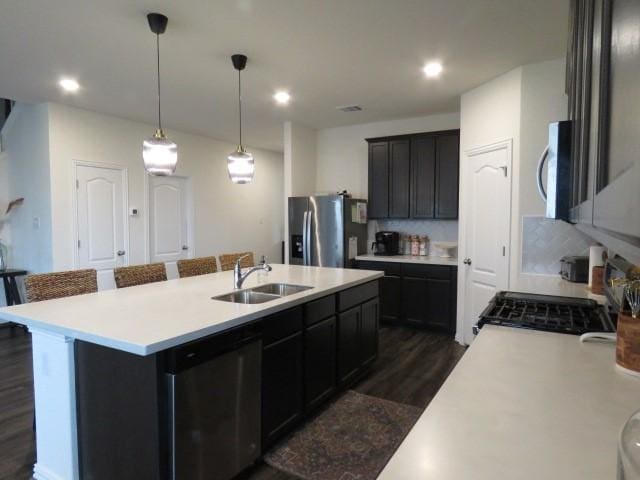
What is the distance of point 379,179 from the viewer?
16.8 feet

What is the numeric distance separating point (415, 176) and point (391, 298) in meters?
1.54

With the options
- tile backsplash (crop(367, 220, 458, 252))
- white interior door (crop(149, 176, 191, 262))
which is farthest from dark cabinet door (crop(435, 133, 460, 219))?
white interior door (crop(149, 176, 191, 262))

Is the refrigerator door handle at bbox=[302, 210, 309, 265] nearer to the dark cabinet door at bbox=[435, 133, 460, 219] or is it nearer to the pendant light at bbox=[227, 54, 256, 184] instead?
the dark cabinet door at bbox=[435, 133, 460, 219]

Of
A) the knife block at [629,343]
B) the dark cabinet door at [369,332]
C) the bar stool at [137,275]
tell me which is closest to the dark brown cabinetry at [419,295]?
the dark cabinet door at [369,332]

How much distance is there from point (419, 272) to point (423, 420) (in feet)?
12.5

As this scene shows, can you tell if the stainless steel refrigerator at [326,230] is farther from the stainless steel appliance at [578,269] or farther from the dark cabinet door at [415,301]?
the stainless steel appliance at [578,269]

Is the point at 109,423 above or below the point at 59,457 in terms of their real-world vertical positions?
above

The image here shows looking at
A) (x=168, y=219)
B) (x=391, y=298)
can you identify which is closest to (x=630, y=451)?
(x=391, y=298)

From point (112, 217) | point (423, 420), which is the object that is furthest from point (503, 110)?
point (112, 217)

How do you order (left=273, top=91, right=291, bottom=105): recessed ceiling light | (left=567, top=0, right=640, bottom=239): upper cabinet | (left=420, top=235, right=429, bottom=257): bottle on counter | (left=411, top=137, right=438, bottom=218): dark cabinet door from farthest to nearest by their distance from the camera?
(left=420, top=235, right=429, bottom=257): bottle on counter → (left=411, top=137, right=438, bottom=218): dark cabinet door → (left=273, top=91, right=291, bottom=105): recessed ceiling light → (left=567, top=0, right=640, bottom=239): upper cabinet

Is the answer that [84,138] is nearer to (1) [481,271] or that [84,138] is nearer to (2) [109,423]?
(2) [109,423]

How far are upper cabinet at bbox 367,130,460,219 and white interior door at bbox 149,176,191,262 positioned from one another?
9.19 ft

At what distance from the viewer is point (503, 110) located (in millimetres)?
3594

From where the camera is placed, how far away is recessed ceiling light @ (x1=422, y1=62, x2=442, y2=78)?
3.31 m
